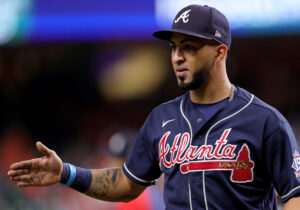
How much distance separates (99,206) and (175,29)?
3.41 m

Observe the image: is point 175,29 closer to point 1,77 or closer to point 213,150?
point 213,150

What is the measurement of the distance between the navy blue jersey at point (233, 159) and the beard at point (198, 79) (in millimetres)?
154

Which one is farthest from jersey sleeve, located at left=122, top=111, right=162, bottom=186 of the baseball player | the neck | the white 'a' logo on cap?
the white 'a' logo on cap

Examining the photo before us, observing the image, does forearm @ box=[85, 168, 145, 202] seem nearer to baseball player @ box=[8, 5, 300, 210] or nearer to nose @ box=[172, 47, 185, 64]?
baseball player @ box=[8, 5, 300, 210]

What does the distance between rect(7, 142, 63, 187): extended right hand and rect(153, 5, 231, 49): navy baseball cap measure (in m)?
0.83

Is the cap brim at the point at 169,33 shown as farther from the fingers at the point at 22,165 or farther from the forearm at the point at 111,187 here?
the fingers at the point at 22,165

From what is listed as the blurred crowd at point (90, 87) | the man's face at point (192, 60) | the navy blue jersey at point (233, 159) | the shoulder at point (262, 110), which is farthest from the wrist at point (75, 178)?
the blurred crowd at point (90, 87)

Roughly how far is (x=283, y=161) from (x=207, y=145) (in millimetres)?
360

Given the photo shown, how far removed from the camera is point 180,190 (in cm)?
290

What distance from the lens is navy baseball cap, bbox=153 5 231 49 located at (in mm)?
2932

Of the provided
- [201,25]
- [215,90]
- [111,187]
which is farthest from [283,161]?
[111,187]

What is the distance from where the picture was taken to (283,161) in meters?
2.77

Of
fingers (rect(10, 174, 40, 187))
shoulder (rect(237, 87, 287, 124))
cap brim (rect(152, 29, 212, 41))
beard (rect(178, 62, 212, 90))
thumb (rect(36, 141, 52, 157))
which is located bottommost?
fingers (rect(10, 174, 40, 187))

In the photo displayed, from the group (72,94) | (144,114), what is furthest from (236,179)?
(72,94)
